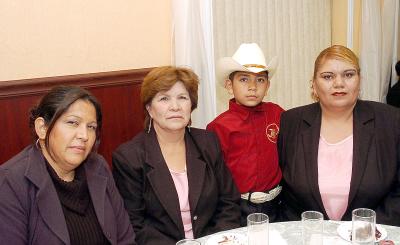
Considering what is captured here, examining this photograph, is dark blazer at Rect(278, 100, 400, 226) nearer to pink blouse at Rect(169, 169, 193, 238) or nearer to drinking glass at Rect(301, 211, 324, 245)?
pink blouse at Rect(169, 169, 193, 238)

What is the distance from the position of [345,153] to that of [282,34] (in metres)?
1.77

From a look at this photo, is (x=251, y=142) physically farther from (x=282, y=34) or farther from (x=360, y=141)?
(x=282, y=34)

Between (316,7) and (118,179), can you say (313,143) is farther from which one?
(316,7)

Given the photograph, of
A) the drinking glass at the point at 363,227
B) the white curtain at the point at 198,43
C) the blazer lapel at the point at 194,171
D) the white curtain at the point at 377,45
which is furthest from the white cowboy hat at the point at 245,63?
the white curtain at the point at 377,45

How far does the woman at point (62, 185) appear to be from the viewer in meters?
1.71

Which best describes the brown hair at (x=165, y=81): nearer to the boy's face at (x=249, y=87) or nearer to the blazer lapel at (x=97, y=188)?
the boy's face at (x=249, y=87)

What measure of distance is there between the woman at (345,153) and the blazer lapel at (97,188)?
3.21ft

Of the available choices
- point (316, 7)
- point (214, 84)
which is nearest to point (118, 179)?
point (214, 84)

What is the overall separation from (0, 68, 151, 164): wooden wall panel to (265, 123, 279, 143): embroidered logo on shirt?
2.85 ft

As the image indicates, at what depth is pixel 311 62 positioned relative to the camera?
4125 mm

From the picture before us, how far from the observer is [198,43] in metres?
3.01

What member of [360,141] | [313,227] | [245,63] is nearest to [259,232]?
[313,227]

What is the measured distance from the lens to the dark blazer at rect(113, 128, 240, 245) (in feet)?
7.14

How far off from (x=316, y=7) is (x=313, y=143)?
2193mm
